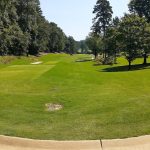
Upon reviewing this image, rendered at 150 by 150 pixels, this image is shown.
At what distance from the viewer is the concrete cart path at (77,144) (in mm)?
7343

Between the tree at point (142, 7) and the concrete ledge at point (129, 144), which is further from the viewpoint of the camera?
the tree at point (142, 7)

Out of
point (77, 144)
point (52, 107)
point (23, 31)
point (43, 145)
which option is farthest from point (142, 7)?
point (43, 145)

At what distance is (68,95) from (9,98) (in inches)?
102

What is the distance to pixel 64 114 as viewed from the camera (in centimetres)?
1143

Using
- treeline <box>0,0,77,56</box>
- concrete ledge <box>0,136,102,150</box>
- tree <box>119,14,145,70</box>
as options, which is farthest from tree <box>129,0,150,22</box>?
concrete ledge <box>0,136,102,150</box>

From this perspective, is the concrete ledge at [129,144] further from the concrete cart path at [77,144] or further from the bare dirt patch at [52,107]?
the bare dirt patch at [52,107]

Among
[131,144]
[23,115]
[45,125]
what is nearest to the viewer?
[131,144]

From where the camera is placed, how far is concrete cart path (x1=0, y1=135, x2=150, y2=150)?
7.34 metres

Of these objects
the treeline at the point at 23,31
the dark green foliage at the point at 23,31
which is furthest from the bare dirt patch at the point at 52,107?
the dark green foliage at the point at 23,31

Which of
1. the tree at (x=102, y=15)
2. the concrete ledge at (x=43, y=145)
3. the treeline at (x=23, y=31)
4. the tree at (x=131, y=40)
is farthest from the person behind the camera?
the tree at (x=102, y=15)

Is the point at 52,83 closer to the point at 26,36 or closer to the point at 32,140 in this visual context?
the point at 32,140

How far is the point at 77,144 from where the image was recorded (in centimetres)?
752

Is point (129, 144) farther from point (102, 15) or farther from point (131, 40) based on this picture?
point (102, 15)

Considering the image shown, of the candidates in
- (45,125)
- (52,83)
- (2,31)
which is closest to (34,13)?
(2,31)
